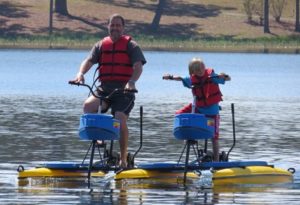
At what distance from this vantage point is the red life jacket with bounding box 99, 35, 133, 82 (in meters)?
17.0

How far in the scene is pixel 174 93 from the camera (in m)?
37.9

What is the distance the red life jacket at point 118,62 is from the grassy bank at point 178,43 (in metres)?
60.3

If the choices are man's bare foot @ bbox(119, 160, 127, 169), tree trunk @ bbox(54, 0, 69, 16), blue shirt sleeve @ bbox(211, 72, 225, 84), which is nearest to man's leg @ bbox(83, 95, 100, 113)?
man's bare foot @ bbox(119, 160, 127, 169)

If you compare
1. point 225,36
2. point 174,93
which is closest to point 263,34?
point 225,36

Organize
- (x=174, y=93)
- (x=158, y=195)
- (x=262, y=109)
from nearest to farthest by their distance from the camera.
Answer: (x=158, y=195), (x=262, y=109), (x=174, y=93)

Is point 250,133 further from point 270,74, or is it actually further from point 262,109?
point 270,74

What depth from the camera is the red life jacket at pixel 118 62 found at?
1698cm

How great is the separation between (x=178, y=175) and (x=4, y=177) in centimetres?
216

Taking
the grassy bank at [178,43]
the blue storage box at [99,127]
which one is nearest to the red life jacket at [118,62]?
the blue storage box at [99,127]

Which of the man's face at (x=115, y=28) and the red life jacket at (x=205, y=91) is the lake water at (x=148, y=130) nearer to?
the red life jacket at (x=205, y=91)

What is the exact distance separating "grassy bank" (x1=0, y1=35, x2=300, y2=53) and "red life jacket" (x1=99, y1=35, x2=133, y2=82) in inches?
2373

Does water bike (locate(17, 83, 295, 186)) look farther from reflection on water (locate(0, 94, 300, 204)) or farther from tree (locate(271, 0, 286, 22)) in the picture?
tree (locate(271, 0, 286, 22))

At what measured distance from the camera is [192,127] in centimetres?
1634

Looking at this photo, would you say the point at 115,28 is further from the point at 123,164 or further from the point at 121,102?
the point at 123,164
